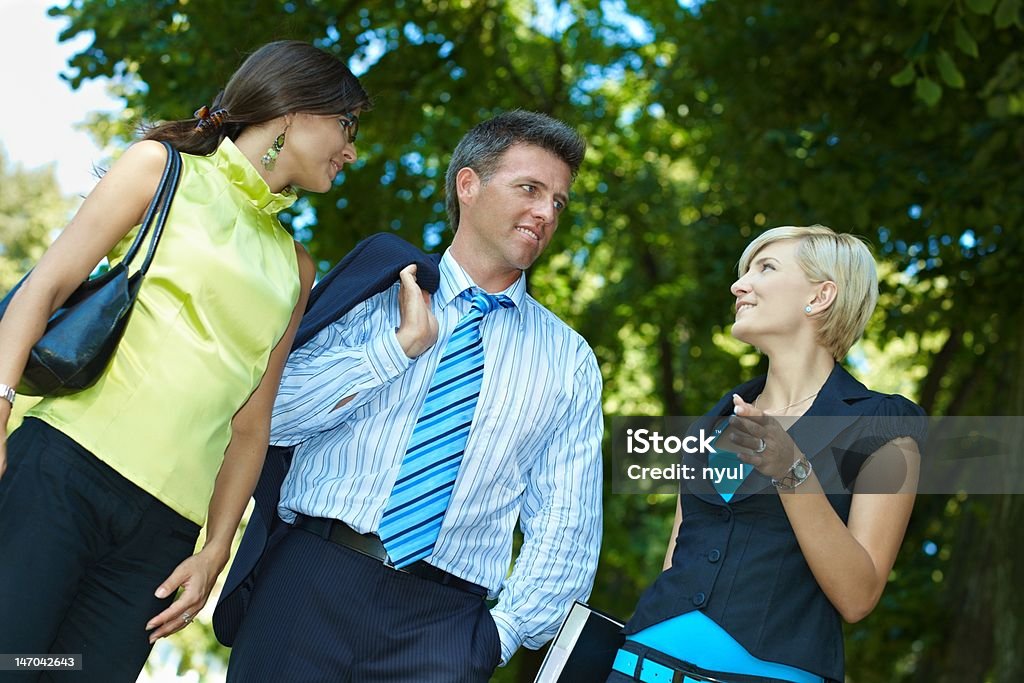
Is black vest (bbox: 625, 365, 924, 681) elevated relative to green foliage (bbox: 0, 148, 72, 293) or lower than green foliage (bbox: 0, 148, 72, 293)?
lower

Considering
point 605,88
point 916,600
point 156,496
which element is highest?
point 605,88

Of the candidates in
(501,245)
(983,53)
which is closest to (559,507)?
(501,245)

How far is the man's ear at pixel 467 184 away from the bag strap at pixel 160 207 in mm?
1069

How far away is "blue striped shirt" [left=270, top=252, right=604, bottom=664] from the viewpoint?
309cm

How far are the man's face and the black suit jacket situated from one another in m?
0.20

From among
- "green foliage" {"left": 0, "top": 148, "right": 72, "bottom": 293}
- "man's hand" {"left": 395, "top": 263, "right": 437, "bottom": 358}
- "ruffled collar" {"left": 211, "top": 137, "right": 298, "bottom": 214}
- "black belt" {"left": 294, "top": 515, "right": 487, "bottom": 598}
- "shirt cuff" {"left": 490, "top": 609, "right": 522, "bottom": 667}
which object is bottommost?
"shirt cuff" {"left": 490, "top": 609, "right": 522, "bottom": 667}

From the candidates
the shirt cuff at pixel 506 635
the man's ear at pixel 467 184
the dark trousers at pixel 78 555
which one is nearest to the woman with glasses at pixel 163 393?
the dark trousers at pixel 78 555

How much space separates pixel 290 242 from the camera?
312 centimetres

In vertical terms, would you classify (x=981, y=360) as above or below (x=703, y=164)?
below

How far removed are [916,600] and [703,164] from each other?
5.13 m

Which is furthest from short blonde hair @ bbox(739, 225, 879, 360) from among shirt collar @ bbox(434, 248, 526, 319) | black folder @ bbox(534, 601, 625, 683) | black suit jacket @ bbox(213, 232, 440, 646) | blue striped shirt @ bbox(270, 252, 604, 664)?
black suit jacket @ bbox(213, 232, 440, 646)

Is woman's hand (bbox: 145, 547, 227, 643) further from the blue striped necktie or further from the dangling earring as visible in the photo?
the dangling earring

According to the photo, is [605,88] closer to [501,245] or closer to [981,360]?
[981,360]

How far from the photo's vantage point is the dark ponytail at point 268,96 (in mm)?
2984
